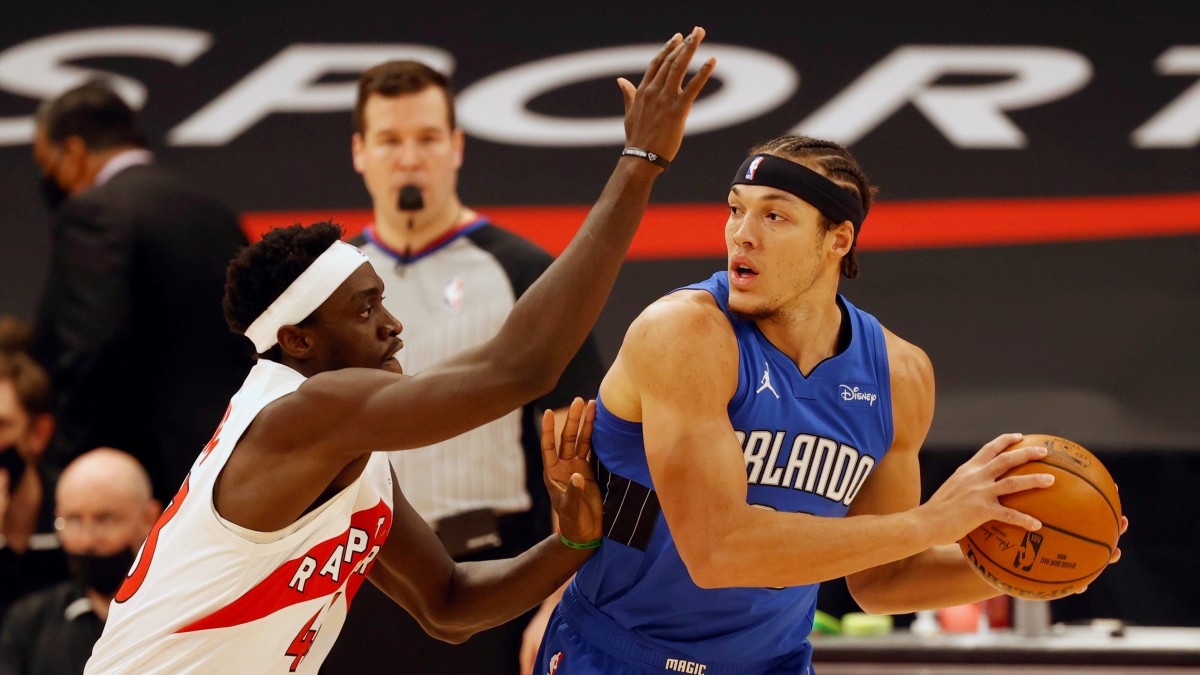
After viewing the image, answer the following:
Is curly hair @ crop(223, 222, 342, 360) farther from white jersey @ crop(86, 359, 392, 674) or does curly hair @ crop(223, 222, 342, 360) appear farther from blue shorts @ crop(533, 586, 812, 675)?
blue shorts @ crop(533, 586, 812, 675)

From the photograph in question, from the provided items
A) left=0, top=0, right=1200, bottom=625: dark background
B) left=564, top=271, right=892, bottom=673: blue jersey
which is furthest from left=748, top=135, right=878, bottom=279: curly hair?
left=0, top=0, right=1200, bottom=625: dark background

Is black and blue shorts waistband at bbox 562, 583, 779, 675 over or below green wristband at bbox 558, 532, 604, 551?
below

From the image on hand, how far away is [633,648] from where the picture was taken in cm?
384

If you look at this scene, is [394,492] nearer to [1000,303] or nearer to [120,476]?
[120,476]

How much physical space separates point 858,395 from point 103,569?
3219mm

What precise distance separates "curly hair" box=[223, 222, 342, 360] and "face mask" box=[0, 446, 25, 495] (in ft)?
12.5

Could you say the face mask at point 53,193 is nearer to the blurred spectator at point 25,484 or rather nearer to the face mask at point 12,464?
the blurred spectator at point 25,484

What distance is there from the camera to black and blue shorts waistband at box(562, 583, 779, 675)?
150 inches

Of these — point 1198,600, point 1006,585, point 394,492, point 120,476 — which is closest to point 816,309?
point 1006,585

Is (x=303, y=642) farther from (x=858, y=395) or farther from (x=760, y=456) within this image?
(x=858, y=395)

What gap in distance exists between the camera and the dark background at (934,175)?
7.02 m

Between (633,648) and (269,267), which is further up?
(269,267)

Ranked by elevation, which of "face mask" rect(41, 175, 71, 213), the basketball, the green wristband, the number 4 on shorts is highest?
"face mask" rect(41, 175, 71, 213)

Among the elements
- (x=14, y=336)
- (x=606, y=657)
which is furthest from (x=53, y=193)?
(x=606, y=657)
